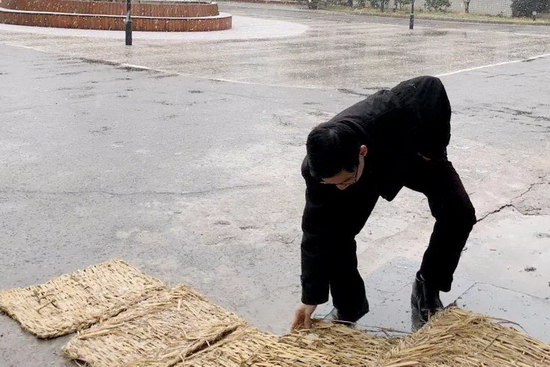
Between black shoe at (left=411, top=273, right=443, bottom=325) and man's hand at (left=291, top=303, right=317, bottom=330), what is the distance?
2.70 feet

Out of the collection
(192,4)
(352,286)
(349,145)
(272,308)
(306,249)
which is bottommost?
(272,308)

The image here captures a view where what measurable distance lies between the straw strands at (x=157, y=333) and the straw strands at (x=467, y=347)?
3.40 ft

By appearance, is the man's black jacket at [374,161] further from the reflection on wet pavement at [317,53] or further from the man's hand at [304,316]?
the reflection on wet pavement at [317,53]

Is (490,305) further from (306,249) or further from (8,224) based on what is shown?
(8,224)

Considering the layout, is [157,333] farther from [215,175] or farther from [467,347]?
[215,175]

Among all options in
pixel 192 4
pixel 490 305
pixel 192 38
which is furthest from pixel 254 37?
pixel 490 305

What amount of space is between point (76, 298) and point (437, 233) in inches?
81.4

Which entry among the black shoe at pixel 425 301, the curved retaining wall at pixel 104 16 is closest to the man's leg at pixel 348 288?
the black shoe at pixel 425 301

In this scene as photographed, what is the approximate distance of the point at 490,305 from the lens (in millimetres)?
3941

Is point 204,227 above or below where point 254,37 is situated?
below

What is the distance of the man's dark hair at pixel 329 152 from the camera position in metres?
2.69

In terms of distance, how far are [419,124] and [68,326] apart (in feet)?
6.93

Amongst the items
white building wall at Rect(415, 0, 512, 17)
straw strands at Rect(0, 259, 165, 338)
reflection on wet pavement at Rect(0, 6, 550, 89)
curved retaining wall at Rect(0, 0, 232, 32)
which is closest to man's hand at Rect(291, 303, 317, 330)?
straw strands at Rect(0, 259, 165, 338)

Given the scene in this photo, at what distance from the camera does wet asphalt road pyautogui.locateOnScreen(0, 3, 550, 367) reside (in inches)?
180
